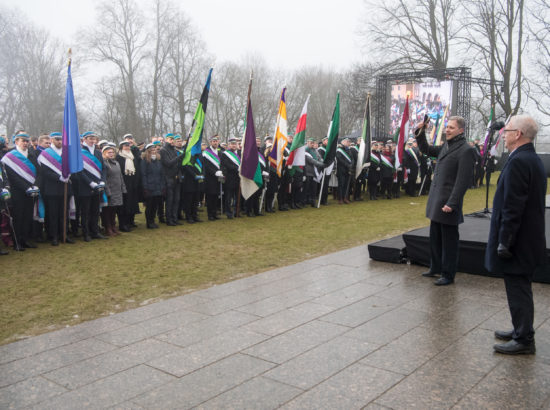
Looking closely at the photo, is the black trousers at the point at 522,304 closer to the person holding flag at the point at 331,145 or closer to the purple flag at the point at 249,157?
the purple flag at the point at 249,157

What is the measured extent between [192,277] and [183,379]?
3.24 m

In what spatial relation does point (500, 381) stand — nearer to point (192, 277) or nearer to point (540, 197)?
point (540, 197)

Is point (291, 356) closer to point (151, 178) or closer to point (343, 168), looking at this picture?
point (151, 178)

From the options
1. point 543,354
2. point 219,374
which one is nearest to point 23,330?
point 219,374

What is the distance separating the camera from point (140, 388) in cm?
342

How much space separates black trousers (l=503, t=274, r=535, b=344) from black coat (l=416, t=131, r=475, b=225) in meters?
1.90

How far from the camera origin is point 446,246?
6035 millimetres

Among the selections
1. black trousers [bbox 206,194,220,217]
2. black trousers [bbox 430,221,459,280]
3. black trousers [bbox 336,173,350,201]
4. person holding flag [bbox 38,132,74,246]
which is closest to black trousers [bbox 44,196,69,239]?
person holding flag [bbox 38,132,74,246]

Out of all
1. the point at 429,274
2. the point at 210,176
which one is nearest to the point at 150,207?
the point at 210,176

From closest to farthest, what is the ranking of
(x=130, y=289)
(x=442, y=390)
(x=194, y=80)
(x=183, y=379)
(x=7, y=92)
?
(x=442, y=390) < (x=183, y=379) < (x=130, y=289) < (x=7, y=92) < (x=194, y=80)

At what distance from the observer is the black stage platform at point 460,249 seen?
6.56 m

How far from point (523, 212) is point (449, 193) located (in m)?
2.01

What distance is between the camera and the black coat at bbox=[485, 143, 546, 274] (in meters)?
3.83

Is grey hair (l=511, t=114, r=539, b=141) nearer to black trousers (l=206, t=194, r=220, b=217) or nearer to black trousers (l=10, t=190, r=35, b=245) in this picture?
black trousers (l=10, t=190, r=35, b=245)
